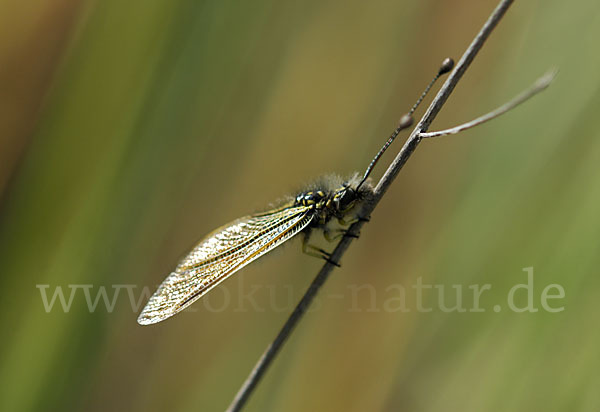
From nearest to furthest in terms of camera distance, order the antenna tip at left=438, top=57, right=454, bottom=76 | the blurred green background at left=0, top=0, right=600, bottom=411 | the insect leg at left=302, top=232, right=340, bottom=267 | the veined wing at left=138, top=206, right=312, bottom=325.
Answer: the antenna tip at left=438, top=57, right=454, bottom=76
the veined wing at left=138, top=206, right=312, bottom=325
the insect leg at left=302, top=232, right=340, bottom=267
the blurred green background at left=0, top=0, right=600, bottom=411

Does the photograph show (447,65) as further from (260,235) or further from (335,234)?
(260,235)

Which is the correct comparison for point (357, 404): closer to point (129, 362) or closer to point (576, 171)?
point (129, 362)

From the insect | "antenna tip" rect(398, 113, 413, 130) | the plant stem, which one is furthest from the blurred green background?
"antenna tip" rect(398, 113, 413, 130)

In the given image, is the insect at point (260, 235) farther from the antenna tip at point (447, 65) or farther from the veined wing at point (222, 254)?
the antenna tip at point (447, 65)

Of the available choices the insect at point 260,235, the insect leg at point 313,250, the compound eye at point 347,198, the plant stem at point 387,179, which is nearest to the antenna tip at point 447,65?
the plant stem at point 387,179

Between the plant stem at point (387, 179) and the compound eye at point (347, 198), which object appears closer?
the plant stem at point (387, 179)

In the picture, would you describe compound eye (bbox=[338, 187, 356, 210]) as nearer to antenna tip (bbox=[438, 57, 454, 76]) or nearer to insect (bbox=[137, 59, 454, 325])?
insect (bbox=[137, 59, 454, 325])

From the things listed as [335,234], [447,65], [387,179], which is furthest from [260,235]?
[447,65]

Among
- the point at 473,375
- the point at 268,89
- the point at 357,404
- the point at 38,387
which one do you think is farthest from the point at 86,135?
the point at 473,375
